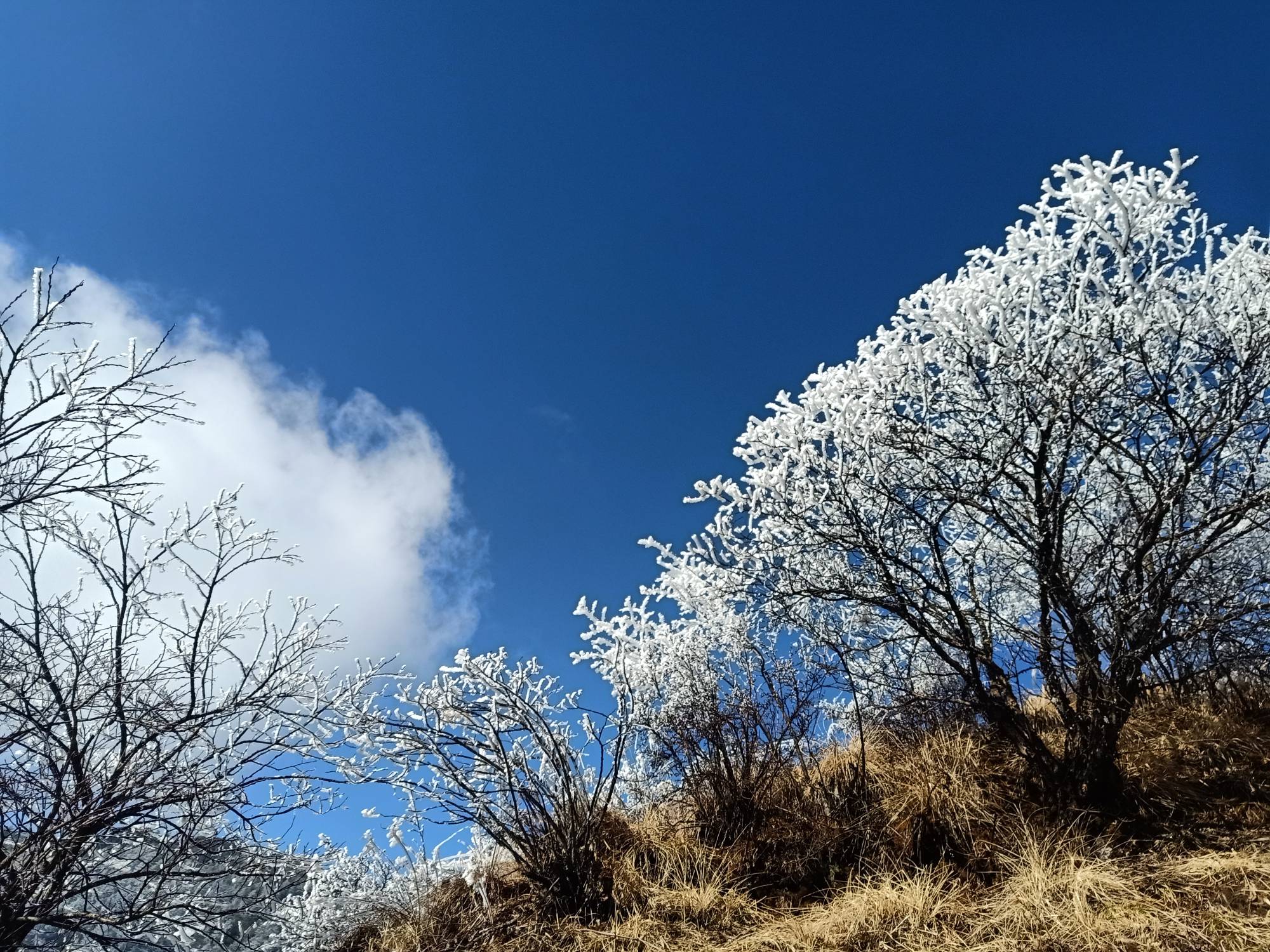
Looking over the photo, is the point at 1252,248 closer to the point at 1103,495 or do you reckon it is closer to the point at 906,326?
the point at 1103,495

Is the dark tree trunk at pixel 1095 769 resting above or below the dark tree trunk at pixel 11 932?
below

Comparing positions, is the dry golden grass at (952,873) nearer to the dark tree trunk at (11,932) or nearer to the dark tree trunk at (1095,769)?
the dark tree trunk at (1095,769)

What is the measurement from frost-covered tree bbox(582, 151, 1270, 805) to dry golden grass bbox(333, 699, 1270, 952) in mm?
394

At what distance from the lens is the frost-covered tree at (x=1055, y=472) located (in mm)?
4164

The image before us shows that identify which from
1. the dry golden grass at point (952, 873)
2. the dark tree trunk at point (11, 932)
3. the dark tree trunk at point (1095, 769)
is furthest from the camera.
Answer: the dark tree trunk at point (1095, 769)

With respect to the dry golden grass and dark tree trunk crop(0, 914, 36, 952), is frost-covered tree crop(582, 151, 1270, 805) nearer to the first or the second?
the dry golden grass

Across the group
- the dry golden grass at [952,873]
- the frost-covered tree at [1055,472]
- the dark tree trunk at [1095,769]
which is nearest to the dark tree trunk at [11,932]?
the dry golden grass at [952,873]

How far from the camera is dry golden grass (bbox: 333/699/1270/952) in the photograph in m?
3.27

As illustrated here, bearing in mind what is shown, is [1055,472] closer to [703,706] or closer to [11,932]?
[703,706]

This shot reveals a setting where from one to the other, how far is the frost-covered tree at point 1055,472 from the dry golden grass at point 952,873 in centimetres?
39

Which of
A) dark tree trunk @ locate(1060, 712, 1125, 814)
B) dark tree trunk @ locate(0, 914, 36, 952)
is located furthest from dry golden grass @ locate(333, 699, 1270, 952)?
dark tree trunk @ locate(0, 914, 36, 952)

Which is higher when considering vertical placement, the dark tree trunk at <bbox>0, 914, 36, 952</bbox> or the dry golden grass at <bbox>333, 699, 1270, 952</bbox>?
the dark tree trunk at <bbox>0, 914, 36, 952</bbox>

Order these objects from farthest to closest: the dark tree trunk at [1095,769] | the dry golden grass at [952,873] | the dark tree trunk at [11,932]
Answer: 1. the dark tree trunk at [1095,769]
2. the dark tree trunk at [11,932]
3. the dry golden grass at [952,873]

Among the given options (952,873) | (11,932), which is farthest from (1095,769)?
(11,932)
